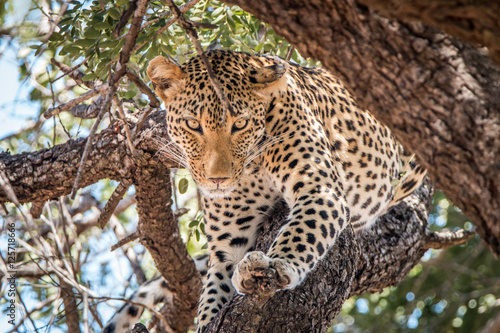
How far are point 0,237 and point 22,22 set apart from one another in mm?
2438

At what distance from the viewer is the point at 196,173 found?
520 centimetres

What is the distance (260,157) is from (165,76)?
1.14 metres

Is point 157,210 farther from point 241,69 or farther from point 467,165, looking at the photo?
point 467,165

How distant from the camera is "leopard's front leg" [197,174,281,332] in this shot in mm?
5535

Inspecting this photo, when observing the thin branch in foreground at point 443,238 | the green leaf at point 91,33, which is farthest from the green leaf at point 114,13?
the thin branch in foreground at point 443,238

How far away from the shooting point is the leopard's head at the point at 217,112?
16.5 feet

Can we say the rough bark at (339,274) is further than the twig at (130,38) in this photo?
Yes

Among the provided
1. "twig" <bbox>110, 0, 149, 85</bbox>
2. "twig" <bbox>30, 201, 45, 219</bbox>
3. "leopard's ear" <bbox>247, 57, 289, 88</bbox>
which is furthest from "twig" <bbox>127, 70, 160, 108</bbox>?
"twig" <bbox>30, 201, 45, 219</bbox>

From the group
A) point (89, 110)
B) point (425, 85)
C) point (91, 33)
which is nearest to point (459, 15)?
point (425, 85)

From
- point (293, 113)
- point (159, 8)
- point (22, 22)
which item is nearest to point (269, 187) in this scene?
point (293, 113)

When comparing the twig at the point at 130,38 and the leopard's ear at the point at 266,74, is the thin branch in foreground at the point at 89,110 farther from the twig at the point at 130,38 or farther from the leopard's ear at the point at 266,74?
the twig at the point at 130,38

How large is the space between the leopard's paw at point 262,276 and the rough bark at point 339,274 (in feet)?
0.41

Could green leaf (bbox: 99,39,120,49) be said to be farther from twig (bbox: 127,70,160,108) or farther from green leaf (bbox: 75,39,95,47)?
twig (bbox: 127,70,160,108)

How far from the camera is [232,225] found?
5668 millimetres
